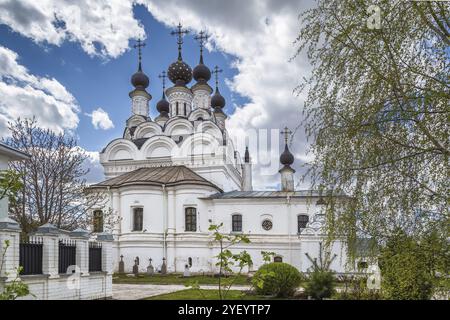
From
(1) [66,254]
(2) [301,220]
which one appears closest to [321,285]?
(1) [66,254]

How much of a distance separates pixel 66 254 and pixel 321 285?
25.7 feet

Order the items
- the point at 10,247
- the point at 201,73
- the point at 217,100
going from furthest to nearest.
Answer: the point at 217,100 → the point at 201,73 → the point at 10,247

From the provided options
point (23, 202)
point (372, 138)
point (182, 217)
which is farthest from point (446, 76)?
point (182, 217)

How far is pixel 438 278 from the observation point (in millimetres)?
4230

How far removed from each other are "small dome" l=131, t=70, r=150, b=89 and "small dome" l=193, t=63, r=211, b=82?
15.0ft

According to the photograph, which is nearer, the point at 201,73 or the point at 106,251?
the point at 106,251

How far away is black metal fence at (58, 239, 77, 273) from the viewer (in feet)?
38.8

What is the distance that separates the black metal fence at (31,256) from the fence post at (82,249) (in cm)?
182

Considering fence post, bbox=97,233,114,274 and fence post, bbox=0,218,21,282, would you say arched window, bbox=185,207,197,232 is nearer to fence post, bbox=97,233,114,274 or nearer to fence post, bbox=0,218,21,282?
fence post, bbox=97,233,114,274

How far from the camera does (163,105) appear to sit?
41.6 metres

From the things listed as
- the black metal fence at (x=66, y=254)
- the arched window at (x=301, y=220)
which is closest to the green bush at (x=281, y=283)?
the black metal fence at (x=66, y=254)

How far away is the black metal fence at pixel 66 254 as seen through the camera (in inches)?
466

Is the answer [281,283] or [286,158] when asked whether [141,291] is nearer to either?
[281,283]
